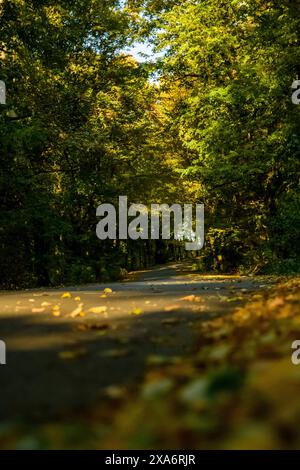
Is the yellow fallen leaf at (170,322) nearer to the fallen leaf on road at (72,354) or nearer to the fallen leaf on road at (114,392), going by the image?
the fallen leaf on road at (72,354)

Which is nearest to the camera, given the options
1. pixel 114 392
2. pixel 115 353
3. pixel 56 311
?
pixel 114 392

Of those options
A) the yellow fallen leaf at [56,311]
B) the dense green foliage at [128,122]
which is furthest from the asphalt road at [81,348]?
the dense green foliage at [128,122]

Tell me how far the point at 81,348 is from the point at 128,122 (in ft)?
73.5

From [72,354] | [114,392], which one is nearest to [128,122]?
[72,354]

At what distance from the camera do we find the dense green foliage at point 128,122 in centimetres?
1702

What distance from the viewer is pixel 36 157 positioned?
66.8 ft

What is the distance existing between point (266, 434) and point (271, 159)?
17103mm

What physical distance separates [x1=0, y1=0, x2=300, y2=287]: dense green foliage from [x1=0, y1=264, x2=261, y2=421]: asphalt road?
32.0 ft

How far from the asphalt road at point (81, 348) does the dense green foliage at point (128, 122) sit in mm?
9751

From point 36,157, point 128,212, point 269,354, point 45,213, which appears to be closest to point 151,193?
point 128,212

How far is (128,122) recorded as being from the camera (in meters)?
25.6

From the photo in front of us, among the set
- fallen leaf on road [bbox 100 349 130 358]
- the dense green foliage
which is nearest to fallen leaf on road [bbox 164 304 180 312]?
fallen leaf on road [bbox 100 349 130 358]

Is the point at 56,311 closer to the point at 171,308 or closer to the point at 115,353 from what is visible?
the point at 171,308
